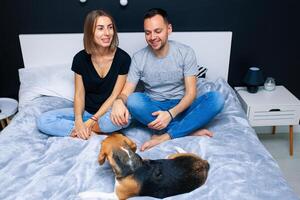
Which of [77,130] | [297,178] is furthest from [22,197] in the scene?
[297,178]

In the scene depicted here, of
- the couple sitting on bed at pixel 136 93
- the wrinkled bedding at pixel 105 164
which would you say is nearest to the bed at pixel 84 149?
the wrinkled bedding at pixel 105 164

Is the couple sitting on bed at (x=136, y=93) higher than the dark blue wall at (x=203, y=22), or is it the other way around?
the dark blue wall at (x=203, y=22)

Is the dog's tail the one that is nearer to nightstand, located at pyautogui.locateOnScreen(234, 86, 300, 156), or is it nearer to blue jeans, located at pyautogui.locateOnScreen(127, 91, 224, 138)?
blue jeans, located at pyautogui.locateOnScreen(127, 91, 224, 138)

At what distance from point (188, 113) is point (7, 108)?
1386 millimetres

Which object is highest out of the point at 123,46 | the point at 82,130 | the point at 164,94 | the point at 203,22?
the point at 203,22

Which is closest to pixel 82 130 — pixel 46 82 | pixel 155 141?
pixel 155 141

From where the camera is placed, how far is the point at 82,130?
5.66 ft

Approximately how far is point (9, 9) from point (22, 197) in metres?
1.59

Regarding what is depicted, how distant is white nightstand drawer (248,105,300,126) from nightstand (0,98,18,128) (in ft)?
5.73

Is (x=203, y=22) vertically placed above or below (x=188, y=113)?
above

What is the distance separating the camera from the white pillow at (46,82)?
2186 mm

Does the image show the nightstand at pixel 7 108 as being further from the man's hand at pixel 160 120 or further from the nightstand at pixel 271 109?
the nightstand at pixel 271 109

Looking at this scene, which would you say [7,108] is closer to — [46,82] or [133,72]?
[46,82]

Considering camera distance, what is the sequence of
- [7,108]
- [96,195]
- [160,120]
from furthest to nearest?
[7,108]
[160,120]
[96,195]
